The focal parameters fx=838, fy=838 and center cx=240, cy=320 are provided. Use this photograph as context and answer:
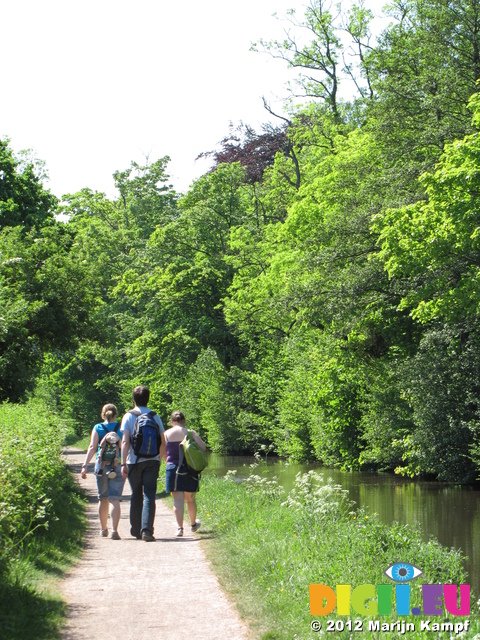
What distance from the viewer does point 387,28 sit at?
34156mm

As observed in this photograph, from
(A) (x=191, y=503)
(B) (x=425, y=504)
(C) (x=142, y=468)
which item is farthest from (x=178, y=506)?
(B) (x=425, y=504)

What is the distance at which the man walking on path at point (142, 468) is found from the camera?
1074 centimetres

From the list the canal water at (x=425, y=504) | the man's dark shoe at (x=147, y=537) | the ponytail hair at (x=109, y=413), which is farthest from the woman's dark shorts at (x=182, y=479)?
the canal water at (x=425, y=504)

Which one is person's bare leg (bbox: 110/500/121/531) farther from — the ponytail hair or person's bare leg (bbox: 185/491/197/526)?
the ponytail hair

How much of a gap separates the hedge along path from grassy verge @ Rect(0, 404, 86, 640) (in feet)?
0.64

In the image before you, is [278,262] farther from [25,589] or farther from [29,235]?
[25,589]

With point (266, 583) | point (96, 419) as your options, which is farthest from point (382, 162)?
point (96, 419)

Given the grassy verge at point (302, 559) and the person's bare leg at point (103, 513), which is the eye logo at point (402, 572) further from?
the person's bare leg at point (103, 513)

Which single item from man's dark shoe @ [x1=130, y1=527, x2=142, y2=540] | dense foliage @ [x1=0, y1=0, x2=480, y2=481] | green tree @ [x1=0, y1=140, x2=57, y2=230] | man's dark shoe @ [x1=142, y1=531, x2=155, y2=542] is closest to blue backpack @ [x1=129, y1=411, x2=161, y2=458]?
man's dark shoe @ [x1=142, y1=531, x2=155, y2=542]

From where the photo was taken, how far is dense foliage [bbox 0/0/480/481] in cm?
2402

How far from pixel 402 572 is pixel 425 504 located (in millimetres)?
12777

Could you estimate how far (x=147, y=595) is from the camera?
748 centimetres

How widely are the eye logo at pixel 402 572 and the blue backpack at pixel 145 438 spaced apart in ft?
12.0

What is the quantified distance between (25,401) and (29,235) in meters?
7.78
